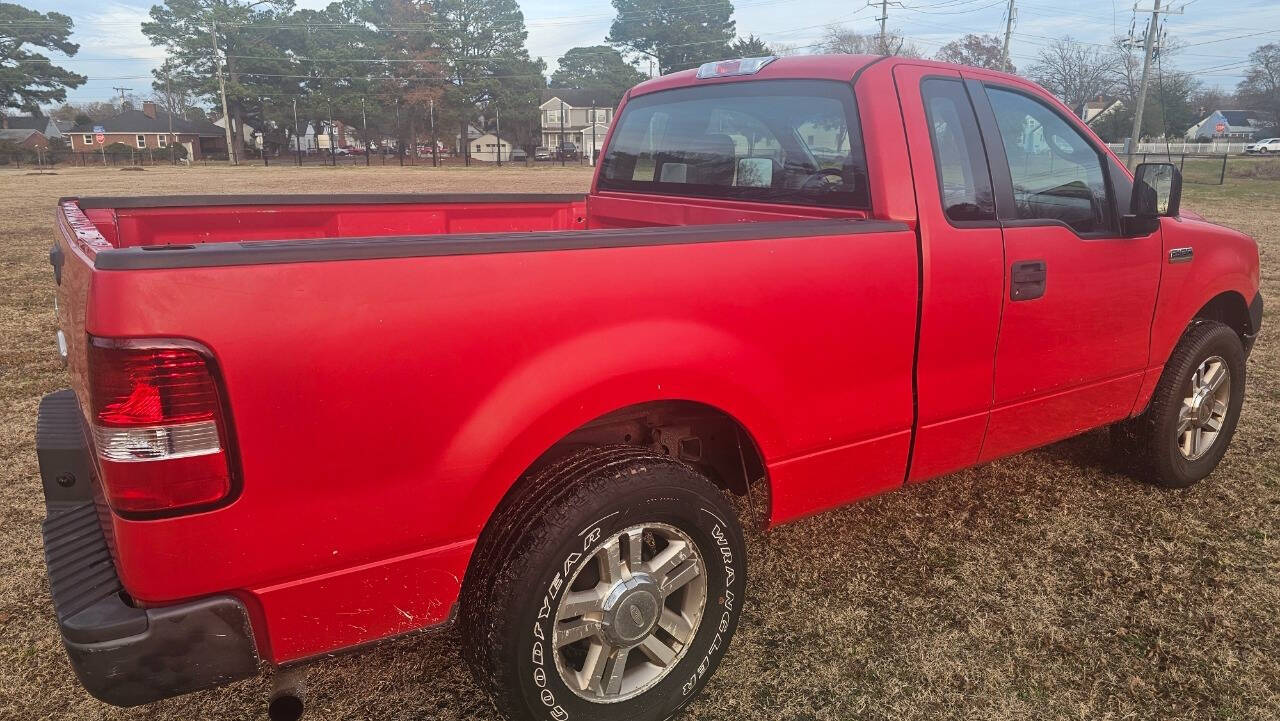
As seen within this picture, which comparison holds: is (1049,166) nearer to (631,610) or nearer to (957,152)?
(957,152)

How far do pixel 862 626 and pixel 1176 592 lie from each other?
125 centimetres

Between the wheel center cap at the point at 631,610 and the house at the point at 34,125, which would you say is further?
the house at the point at 34,125

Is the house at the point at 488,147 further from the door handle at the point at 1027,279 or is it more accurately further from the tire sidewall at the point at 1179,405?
the door handle at the point at 1027,279

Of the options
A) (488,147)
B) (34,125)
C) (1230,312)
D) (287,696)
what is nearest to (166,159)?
(488,147)

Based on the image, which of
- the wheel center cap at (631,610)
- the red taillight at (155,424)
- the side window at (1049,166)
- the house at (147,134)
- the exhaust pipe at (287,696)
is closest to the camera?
the red taillight at (155,424)

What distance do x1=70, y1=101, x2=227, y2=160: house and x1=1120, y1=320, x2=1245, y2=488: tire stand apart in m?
81.1

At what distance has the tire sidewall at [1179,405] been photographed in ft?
12.2

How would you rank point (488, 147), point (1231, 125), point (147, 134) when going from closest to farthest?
point (147, 134) < point (488, 147) < point (1231, 125)

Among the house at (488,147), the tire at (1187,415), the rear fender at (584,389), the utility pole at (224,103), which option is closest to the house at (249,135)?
the utility pole at (224,103)

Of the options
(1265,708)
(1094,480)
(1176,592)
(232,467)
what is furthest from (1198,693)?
(232,467)

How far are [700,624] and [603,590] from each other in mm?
350

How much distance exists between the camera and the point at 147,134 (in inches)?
2963

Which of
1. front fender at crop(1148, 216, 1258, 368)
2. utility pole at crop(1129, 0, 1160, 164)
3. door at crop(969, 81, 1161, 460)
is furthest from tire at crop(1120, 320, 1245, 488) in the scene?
utility pole at crop(1129, 0, 1160, 164)

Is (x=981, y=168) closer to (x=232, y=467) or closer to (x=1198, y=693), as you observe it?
(x=1198, y=693)
